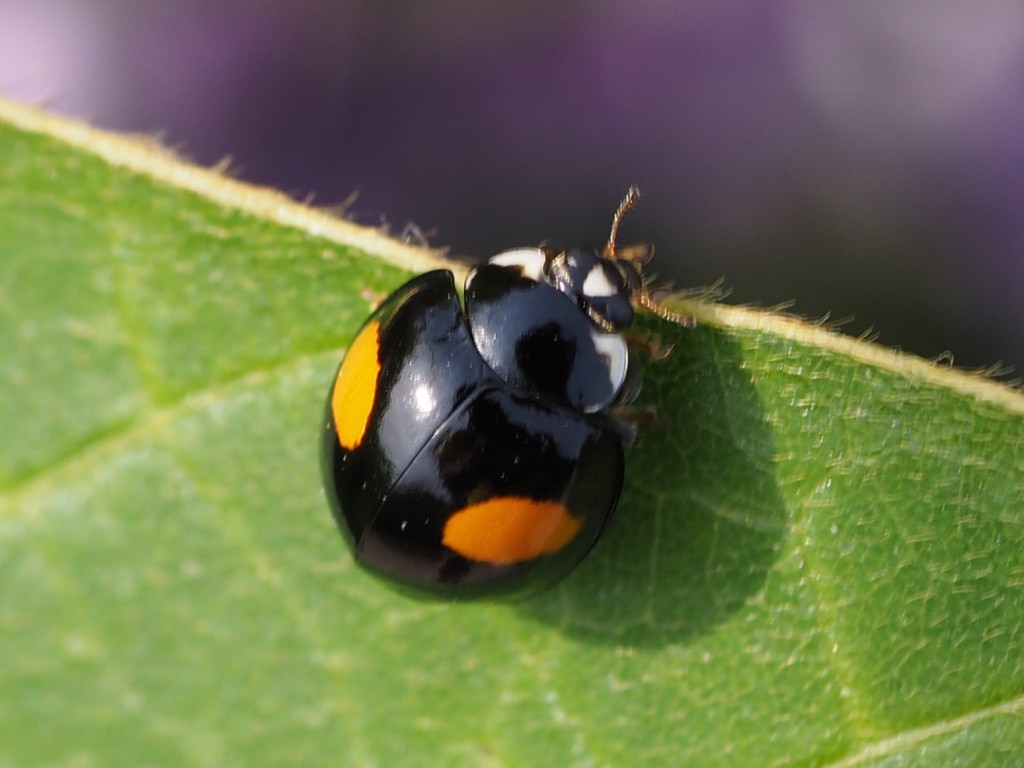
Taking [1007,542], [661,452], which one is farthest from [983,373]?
[661,452]

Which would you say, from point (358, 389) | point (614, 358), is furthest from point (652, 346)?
point (358, 389)

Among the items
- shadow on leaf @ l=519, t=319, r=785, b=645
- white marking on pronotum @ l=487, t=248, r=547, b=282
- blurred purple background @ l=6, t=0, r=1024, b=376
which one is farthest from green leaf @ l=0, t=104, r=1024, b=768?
blurred purple background @ l=6, t=0, r=1024, b=376

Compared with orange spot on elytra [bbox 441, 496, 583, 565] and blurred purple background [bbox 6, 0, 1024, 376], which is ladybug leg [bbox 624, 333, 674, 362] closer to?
orange spot on elytra [bbox 441, 496, 583, 565]

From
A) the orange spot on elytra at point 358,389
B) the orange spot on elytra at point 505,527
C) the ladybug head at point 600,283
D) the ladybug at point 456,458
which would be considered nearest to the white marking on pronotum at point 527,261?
the ladybug head at point 600,283

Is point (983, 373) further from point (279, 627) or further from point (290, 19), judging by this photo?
point (290, 19)

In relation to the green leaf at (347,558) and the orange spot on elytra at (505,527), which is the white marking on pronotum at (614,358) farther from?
the orange spot on elytra at (505,527)

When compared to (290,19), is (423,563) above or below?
below

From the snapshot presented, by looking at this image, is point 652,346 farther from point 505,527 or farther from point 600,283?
point 505,527
